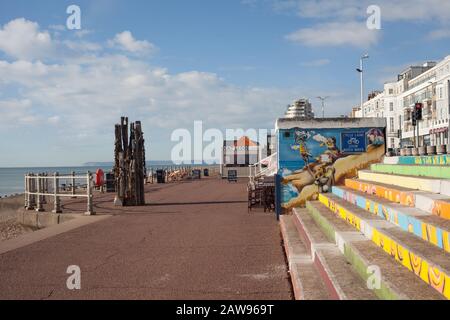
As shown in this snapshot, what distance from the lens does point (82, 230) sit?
1212 cm

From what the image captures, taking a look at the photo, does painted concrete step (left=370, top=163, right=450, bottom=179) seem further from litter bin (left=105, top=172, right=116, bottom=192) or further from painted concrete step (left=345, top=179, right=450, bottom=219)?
litter bin (left=105, top=172, right=116, bottom=192)

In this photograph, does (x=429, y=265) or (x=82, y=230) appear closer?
(x=429, y=265)

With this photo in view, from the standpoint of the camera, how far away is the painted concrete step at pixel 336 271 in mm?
4387

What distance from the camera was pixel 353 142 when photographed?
13.3 metres

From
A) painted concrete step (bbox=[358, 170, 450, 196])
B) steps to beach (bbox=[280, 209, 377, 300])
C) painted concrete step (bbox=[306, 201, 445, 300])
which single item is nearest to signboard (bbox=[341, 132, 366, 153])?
painted concrete step (bbox=[358, 170, 450, 196])

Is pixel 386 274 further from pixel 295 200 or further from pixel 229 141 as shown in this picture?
pixel 229 141

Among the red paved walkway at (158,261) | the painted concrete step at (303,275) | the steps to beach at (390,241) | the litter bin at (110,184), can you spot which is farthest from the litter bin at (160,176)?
the painted concrete step at (303,275)

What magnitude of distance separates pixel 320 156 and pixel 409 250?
881 centimetres

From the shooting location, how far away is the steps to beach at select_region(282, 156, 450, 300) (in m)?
4.14

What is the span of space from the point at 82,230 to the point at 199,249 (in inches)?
171

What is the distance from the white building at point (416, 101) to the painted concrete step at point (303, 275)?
122ft

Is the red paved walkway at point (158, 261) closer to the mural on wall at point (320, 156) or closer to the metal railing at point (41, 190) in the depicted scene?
the mural on wall at point (320, 156)

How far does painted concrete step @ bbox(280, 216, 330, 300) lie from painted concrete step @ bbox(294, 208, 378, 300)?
9 centimetres

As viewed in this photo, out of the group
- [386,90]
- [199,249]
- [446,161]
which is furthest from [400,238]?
[386,90]
